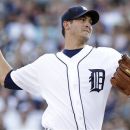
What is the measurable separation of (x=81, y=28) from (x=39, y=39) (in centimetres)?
526

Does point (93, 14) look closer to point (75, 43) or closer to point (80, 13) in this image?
point (80, 13)

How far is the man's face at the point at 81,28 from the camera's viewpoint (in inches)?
202

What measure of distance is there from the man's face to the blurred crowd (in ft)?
10.6

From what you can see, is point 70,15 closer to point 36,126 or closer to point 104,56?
point 104,56

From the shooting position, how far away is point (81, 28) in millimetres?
5176

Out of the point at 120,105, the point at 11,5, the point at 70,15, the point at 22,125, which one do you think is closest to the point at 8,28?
the point at 11,5

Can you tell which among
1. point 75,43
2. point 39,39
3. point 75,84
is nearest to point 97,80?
point 75,84

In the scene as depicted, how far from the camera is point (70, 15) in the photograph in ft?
17.5

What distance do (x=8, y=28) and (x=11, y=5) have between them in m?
0.77

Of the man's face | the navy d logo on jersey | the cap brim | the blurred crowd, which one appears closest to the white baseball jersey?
the navy d logo on jersey

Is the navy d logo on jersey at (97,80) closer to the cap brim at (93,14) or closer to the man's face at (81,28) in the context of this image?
the man's face at (81,28)

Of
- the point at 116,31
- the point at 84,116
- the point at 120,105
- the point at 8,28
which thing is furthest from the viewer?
the point at 8,28

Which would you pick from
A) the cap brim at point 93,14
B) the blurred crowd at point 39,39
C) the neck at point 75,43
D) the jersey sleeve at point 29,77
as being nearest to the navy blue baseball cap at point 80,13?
the cap brim at point 93,14

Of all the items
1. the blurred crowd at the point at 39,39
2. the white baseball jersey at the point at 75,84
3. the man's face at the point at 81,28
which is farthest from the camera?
the blurred crowd at the point at 39,39
